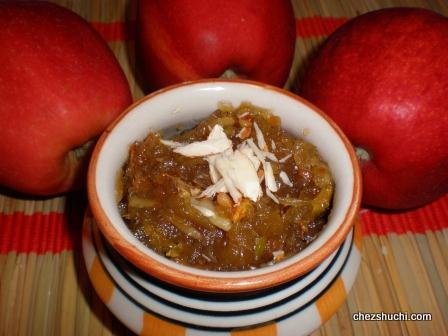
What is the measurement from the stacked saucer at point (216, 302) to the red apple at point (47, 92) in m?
0.26

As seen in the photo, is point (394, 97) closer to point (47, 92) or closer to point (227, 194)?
point (227, 194)

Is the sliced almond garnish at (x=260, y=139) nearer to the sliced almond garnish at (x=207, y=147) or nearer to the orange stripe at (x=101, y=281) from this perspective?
the sliced almond garnish at (x=207, y=147)

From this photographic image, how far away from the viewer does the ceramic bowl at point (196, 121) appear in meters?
0.58

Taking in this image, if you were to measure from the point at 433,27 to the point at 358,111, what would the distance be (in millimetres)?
225

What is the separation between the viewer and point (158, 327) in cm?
69

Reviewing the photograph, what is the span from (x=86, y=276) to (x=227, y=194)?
1.39 ft

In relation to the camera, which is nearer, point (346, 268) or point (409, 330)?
point (346, 268)

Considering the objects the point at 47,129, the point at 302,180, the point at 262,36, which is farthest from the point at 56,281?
the point at 262,36

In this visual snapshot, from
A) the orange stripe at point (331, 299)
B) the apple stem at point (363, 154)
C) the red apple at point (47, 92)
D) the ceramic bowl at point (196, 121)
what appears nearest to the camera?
the ceramic bowl at point (196, 121)

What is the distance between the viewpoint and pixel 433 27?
3.07 feet

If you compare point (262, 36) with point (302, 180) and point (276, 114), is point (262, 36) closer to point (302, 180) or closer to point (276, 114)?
point (276, 114)

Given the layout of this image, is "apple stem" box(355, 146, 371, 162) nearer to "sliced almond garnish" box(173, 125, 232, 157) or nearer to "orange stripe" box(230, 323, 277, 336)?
"sliced almond garnish" box(173, 125, 232, 157)

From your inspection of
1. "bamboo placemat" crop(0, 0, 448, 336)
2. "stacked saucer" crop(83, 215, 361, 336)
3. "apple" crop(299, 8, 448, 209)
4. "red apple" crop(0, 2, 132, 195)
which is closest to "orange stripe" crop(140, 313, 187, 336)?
"stacked saucer" crop(83, 215, 361, 336)

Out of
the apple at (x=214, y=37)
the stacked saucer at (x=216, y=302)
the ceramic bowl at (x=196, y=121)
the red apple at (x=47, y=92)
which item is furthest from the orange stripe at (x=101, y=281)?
the apple at (x=214, y=37)
